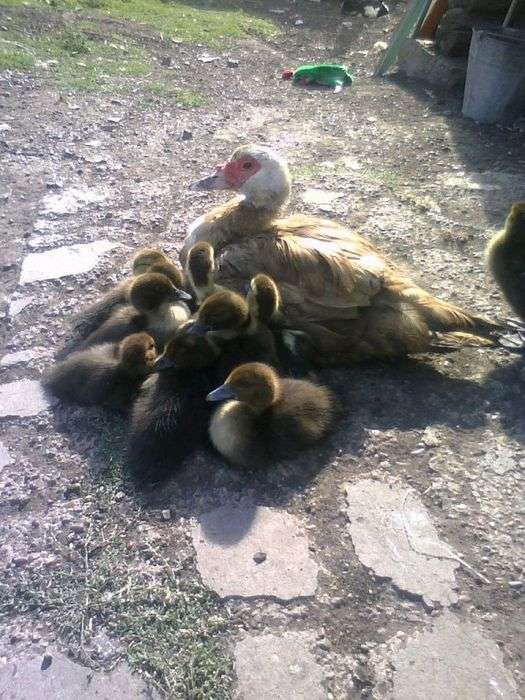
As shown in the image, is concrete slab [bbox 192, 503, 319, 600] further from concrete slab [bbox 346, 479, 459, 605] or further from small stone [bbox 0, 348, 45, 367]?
small stone [bbox 0, 348, 45, 367]

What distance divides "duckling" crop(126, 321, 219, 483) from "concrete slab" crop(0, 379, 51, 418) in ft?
2.25

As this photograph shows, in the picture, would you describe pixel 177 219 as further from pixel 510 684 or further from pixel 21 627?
pixel 510 684

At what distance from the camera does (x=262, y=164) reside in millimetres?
4184

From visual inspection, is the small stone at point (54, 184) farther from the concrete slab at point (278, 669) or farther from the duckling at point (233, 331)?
the concrete slab at point (278, 669)

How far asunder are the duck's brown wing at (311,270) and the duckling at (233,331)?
272mm

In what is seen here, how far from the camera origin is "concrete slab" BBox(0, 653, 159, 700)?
2.27 m

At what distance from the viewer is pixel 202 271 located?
371 centimetres

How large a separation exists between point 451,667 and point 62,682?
1485 millimetres

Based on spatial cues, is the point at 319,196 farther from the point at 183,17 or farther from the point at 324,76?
the point at 183,17

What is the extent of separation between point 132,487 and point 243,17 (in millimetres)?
11745

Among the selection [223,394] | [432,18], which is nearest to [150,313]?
[223,394]

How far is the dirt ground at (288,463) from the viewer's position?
8.36 ft

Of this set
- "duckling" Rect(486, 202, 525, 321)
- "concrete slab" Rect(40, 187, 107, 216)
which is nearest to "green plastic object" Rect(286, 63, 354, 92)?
"concrete slab" Rect(40, 187, 107, 216)

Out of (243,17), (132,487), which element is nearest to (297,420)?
(132,487)
